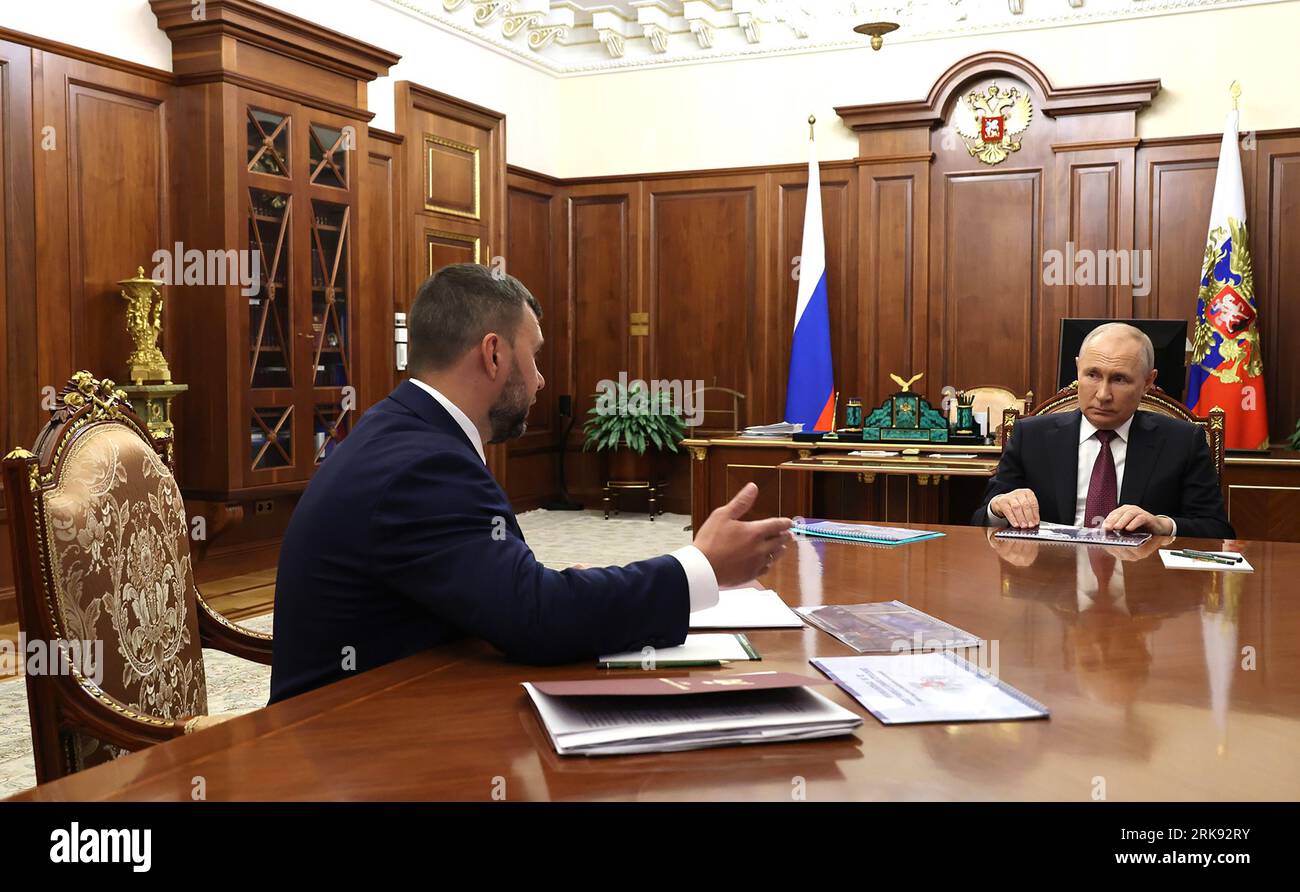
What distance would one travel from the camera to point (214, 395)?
18.9ft

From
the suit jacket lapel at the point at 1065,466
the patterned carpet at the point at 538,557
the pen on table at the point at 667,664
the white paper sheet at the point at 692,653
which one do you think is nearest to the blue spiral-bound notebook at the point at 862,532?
the suit jacket lapel at the point at 1065,466

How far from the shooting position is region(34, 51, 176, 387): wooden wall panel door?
210 inches

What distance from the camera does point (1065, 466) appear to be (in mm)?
3422

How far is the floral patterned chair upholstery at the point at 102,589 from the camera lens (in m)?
1.71

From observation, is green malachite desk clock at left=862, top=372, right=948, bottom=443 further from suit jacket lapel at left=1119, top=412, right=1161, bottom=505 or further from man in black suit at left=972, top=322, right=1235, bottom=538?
suit jacket lapel at left=1119, top=412, right=1161, bottom=505

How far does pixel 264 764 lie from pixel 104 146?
5.21 meters

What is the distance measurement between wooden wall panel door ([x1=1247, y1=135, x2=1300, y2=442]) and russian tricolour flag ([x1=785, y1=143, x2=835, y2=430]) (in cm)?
290

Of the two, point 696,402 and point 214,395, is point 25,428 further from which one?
point 696,402

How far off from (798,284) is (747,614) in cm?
729

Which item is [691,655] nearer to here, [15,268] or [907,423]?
[907,423]

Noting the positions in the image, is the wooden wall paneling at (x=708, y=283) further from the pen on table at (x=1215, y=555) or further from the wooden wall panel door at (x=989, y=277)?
the pen on table at (x=1215, y=555)

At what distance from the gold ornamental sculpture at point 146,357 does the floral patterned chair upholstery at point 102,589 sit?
11.7 ft
